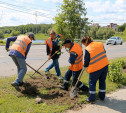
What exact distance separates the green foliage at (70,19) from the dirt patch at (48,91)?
1846mm

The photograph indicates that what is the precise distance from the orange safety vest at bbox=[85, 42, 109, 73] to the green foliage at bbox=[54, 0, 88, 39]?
2.05 m

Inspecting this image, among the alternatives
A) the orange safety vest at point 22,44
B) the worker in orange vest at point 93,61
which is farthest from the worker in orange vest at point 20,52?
the worker in orange vest at point 93,61

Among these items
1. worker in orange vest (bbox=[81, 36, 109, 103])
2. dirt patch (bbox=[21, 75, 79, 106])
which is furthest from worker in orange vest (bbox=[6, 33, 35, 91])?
worker in orange vest (bbox=[81, 36, 109, 103])

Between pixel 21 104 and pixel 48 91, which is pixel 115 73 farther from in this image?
pixel 21 104

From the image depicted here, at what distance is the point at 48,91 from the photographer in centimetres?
465

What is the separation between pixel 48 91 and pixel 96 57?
1859 mm

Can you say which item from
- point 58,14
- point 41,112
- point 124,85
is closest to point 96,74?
point 41,112

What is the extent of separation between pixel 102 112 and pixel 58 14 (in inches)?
153

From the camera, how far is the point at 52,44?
576 cm

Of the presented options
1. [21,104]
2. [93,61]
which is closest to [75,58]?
[93,61]

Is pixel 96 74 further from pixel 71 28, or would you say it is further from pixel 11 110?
pixel 71 28

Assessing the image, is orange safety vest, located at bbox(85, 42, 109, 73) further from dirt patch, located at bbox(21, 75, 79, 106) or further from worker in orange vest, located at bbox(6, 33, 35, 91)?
worker in orange vest, located at bbox(6, 33, 35, 91)

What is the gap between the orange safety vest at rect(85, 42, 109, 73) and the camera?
12.3ft

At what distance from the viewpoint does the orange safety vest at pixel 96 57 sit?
12.3 ft
